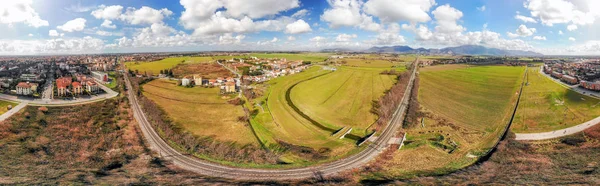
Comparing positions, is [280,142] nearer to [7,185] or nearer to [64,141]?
[7,185]

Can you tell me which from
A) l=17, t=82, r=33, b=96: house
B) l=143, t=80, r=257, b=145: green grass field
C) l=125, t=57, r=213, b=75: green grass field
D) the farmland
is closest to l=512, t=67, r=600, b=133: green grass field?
the farmland

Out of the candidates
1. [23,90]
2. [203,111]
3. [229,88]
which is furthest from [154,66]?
[203,111]

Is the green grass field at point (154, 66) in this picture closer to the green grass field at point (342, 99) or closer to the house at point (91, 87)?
the house at point (91, 87)

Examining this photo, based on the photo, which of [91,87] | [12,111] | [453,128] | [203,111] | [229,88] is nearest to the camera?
[453,128]

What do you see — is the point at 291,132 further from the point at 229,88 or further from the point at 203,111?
the point at 229,88

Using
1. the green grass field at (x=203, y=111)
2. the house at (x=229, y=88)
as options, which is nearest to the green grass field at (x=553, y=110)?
the green grass field at (x=203, y=111)

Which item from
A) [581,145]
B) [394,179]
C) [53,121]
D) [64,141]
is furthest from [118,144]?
[581,145]
